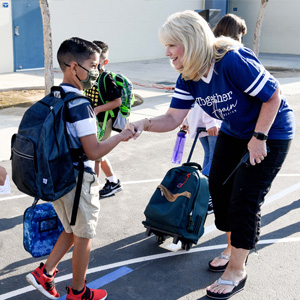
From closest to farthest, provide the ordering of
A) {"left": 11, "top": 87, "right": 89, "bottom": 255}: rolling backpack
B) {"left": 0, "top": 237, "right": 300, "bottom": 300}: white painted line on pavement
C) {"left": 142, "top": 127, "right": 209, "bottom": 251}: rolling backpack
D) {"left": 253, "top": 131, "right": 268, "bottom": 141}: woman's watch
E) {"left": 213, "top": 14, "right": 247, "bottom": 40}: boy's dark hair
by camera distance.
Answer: {"left": 11, "top": 87, "right": 89, "bottom": 255}: rolling backpack, {"left": 253, "top": 131, "right": 268, "bottom": 141}: woman's watch, {"left": 0, "top": 237, "right": 300, "bottom": 300}: white painted line on pavement, {"left": 142, "top": 127, "right": 209, "bottom": 251}: rolling backpack, {"left": 213, "top": 14, "right": 247, "bottom": 40}: boy's dark hair

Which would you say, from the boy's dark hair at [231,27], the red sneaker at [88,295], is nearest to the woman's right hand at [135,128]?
the red sneaker at [88,295]

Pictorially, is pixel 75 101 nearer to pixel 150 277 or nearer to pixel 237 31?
pixel 150 277

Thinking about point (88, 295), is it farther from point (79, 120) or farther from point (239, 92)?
point (239, 92)

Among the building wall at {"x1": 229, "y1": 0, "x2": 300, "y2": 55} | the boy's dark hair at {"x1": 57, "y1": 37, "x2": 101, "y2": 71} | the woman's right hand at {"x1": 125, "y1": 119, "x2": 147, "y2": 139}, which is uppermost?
the boy's dark hair at {"x1": 57, "y1": 37, "x2": 101, "y2": 71}

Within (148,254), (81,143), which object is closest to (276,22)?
(148,254)

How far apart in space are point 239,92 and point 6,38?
1494 cm

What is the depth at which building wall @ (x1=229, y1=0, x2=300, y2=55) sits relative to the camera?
28.9 meters

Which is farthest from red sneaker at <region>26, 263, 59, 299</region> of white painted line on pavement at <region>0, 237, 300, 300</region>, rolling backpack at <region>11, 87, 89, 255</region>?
rolling backpack at <region>11, 87, 89, 255</region>

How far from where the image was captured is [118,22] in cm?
2112

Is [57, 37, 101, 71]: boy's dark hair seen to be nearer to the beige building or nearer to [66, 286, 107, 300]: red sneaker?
[66, 286, 107, 300]: red sneaker

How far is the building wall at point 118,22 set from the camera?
61.5 feet

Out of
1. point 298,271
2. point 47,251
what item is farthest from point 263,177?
point 47,251

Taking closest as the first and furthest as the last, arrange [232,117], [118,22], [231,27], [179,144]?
[232,117]
[231,27]
[179,144]
[118,22]

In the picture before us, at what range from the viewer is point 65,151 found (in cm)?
304
